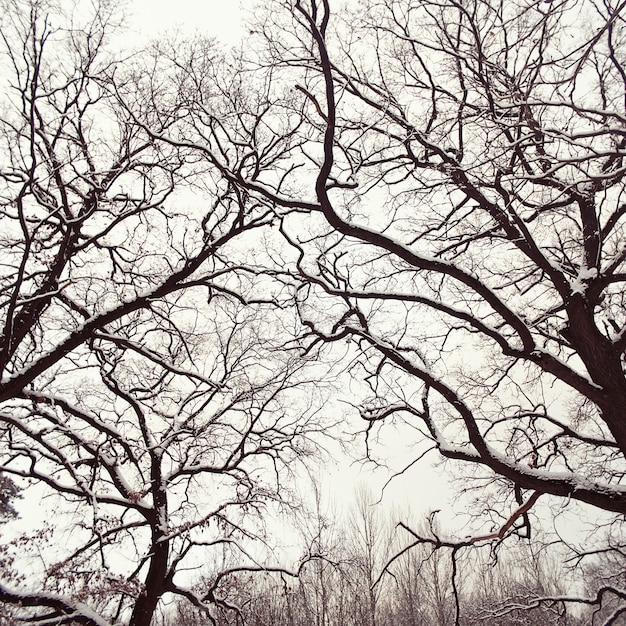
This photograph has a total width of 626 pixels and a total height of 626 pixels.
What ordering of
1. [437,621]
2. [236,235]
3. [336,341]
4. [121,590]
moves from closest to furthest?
[336,341] < [121,590] < [236,235] < [437,621]

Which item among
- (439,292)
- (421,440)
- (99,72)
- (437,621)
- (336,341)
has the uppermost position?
(99,72)

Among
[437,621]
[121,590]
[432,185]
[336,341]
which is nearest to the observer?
[432,185]

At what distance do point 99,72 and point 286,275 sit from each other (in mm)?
4452

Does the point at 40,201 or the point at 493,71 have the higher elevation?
the point at 40,201

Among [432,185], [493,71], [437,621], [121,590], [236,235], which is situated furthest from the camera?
[437,621]

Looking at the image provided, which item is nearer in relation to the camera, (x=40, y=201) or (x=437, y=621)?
(x=40, y=201)

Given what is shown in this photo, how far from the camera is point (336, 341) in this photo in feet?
24.3

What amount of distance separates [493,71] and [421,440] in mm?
5346

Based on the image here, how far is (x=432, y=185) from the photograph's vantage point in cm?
677

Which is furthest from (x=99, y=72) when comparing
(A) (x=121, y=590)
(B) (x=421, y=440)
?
(A) (x=121, y=590)

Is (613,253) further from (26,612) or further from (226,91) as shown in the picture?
(26,612)

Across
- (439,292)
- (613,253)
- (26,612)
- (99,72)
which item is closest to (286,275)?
(439,292)

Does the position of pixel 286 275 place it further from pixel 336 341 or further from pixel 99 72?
pixel 99 72

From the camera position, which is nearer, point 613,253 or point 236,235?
point 613,253
